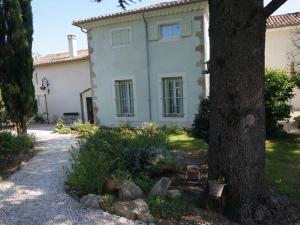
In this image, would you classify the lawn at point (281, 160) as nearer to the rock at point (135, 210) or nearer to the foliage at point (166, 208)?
the foliage at point (166, 208)

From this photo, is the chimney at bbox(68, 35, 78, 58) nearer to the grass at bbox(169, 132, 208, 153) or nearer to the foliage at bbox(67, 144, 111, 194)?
the grass at bbox(169, 132, 208, 153)

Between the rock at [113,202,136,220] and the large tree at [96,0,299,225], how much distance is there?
137 centimetres

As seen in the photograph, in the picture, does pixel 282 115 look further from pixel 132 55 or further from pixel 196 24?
pixel 132 55

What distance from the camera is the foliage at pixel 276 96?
1060 cm

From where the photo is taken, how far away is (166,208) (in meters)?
4.76

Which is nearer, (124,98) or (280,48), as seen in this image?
(124,98)

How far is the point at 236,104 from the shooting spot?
461 centimetres

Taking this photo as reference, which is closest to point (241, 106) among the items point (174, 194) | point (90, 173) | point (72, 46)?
point (174, 194)

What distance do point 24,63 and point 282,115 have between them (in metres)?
8.70

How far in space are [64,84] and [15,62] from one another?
10341mm

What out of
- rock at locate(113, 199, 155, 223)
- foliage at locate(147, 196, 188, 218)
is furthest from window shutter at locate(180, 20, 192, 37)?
rock at locate(113, 199, 155, 223)

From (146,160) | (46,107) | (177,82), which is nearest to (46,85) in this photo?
(46,107)

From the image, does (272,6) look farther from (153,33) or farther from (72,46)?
(72,46)

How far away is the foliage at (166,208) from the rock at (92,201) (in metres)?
0.73
